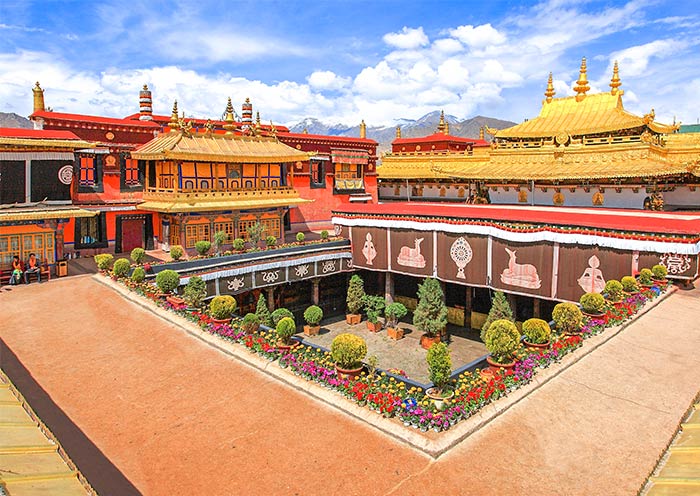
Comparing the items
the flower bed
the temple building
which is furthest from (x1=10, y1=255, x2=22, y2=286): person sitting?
the temple building

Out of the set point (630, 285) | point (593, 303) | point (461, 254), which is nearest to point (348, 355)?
point (593, 303)

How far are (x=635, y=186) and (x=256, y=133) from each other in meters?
22.0

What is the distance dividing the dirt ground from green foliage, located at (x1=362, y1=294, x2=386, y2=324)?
13.4m

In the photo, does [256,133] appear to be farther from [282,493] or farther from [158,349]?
[282,493]

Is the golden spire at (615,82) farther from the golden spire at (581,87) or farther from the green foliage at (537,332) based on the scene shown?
the green foliage at (537,332)

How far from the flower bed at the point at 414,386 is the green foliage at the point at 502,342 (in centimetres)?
32

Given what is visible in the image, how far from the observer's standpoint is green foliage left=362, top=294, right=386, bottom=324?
84.1ft

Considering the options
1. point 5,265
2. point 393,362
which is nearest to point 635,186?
point 393,362

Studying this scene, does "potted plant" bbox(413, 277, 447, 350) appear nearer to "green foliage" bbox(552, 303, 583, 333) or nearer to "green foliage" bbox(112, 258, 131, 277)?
"green foliage" bbox(552, 303, 583, 333)

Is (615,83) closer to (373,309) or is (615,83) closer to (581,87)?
(581,87)

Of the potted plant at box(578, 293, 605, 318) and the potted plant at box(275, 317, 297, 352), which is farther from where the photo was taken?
the potted plant at box(578, 293, 605, 318)

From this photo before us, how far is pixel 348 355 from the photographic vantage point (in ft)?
35.2

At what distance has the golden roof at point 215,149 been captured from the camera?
2500 centimetres

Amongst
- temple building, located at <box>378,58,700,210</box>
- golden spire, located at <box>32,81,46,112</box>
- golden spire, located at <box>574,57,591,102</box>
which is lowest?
temple building, located at <box>378,58,700,210</box>
